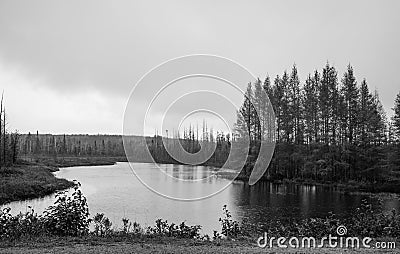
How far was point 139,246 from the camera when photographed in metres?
9.63

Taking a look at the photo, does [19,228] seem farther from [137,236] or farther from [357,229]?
[357,229]

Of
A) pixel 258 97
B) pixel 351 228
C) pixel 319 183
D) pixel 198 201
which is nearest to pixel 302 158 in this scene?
pixel 319 183

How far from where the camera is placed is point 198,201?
2303cm

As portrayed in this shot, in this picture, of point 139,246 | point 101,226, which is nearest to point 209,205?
point 101,226

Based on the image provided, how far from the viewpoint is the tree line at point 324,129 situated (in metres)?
35.8

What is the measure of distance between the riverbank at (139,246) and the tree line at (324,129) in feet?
80.9

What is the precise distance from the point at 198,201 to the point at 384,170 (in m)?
20.4

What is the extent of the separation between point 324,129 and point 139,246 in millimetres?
35435

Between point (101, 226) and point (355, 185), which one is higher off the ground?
point (101, 226)

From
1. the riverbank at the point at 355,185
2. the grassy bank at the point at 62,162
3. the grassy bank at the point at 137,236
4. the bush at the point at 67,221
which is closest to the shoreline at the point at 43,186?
the riverbank at the point at 355,185

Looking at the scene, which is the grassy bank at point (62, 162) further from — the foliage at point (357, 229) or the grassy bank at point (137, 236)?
the foliage at point (357, 229)

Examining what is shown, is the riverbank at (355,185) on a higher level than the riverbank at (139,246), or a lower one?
lower

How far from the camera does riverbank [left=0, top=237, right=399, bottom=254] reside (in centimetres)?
891

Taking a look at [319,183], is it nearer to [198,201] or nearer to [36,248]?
[198,201]
